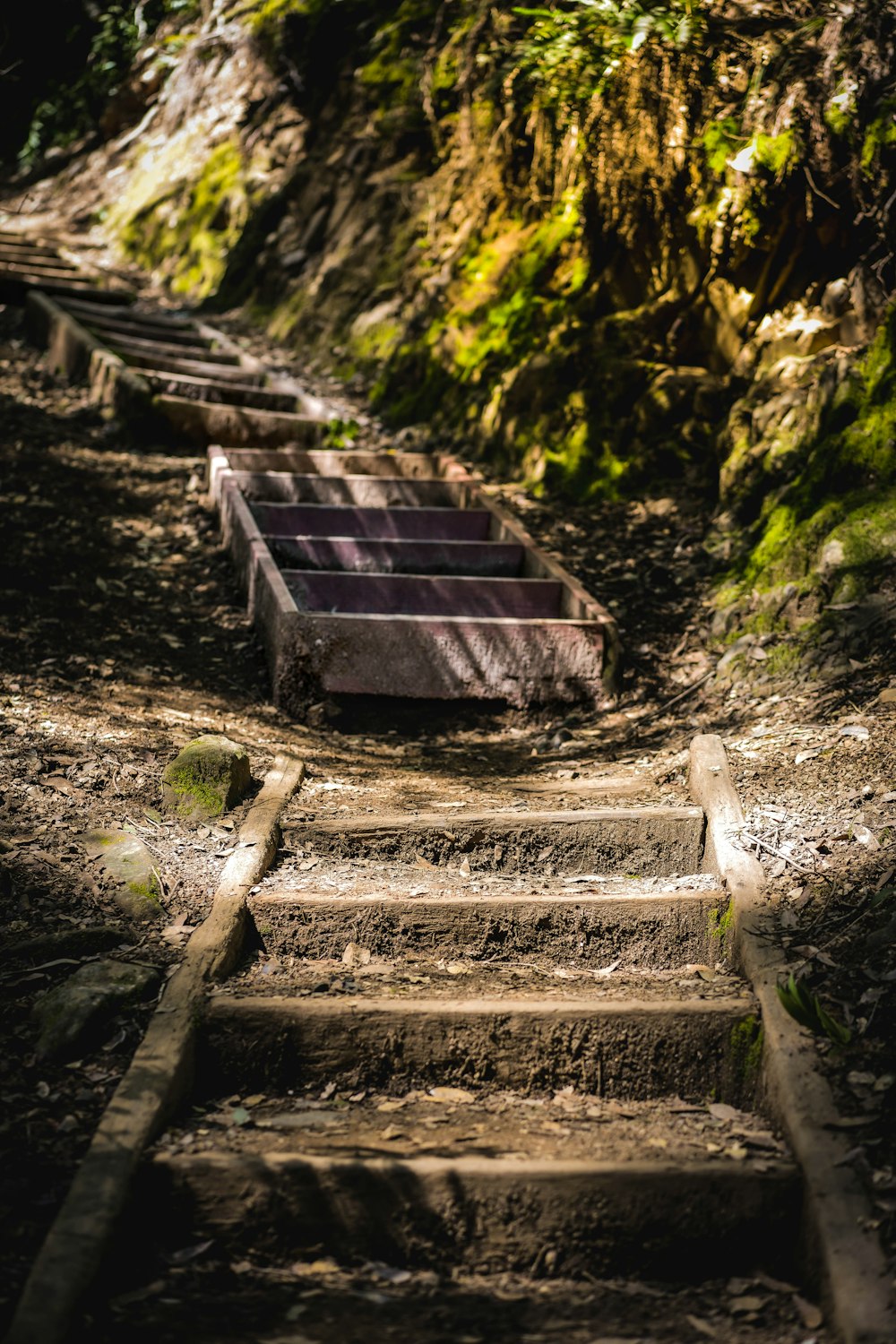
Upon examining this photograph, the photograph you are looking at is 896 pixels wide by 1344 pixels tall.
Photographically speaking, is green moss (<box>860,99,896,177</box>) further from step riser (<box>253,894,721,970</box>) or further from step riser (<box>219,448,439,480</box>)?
step riser (<box>253,894,721,970</box>)

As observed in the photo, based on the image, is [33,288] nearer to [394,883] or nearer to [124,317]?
[124,317]

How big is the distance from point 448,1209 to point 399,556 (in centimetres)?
391

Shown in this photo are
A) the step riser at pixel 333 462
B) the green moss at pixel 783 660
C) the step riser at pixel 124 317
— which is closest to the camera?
the green moss at pixel 783 660

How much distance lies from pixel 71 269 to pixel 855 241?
1053cm

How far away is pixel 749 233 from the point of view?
19.5 ft

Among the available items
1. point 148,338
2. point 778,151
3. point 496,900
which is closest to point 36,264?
point 148,338

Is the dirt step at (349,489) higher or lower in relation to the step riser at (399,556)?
higher

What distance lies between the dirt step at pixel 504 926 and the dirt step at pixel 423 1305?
94cm

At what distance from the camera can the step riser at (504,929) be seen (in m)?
3.12

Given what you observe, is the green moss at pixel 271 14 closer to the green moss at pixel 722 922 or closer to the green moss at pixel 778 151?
the green moss at pixel 778 151

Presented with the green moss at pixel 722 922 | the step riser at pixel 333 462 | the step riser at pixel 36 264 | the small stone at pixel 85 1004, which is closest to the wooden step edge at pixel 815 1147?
the green moss at pixel 722 922

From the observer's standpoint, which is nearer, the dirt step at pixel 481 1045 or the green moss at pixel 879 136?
the dirt step at pixel 481 1045

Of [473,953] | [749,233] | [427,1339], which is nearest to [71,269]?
[749,233]

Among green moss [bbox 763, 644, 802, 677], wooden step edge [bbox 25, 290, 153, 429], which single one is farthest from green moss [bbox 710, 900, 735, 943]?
wooden step edge [bbox 25, 290, 153, 429]
